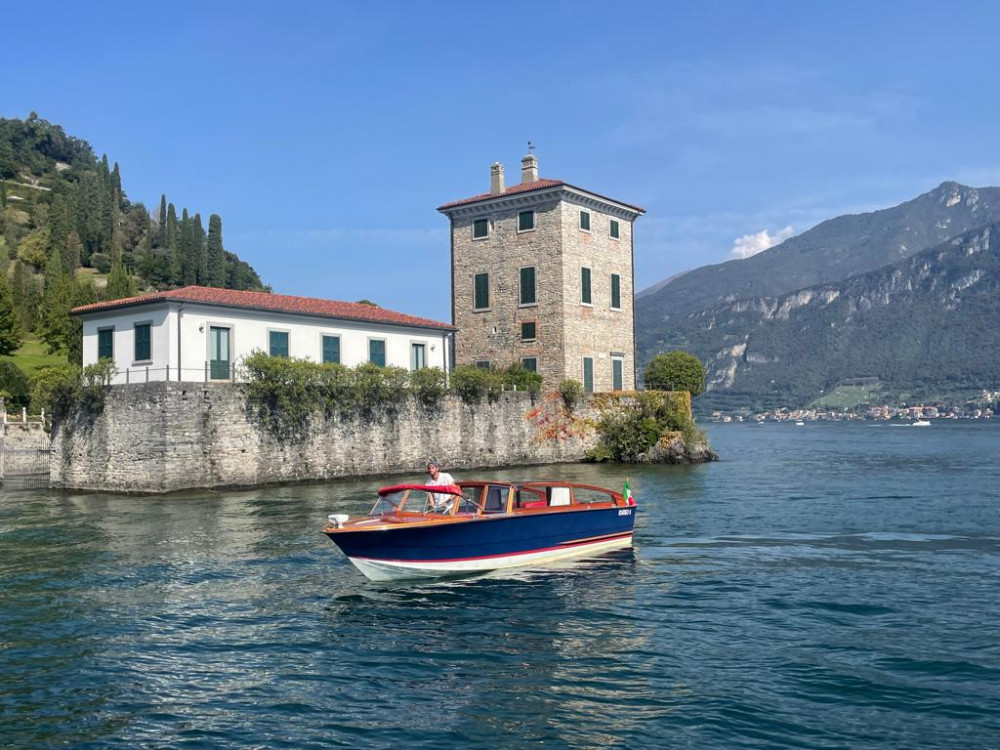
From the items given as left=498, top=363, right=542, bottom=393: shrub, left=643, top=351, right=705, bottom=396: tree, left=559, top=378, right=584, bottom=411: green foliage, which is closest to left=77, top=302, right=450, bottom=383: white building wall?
left=498, top=363, right=542, bottom=393: shrub

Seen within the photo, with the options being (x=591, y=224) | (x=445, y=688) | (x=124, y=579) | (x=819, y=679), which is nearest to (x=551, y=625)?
(x=445, y=688)

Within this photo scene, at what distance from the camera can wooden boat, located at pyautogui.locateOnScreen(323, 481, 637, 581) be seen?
15.9 m

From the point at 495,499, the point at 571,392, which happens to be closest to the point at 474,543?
the point at 495,499

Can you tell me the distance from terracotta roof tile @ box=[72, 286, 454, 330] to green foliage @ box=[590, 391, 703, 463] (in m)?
10.9

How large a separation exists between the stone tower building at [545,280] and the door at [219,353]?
19.0 metres

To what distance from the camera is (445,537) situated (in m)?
16.3

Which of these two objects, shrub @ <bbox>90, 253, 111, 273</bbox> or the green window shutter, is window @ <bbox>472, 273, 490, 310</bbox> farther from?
shrub @ <bbox>90, 253, 111, 273</bbox>

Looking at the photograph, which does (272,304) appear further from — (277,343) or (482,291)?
(482,291)

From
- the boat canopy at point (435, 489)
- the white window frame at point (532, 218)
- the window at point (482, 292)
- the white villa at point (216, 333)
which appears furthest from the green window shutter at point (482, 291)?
the boat canopy at point (435, 489)

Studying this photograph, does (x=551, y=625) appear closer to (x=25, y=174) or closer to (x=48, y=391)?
(x=48, y=391)

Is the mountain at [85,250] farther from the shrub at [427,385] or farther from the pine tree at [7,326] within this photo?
the shrub at [427,385]

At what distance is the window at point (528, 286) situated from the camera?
160ft

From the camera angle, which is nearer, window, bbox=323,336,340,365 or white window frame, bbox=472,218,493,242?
window, bbox=323,336,340,365

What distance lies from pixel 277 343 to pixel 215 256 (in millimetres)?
90364
